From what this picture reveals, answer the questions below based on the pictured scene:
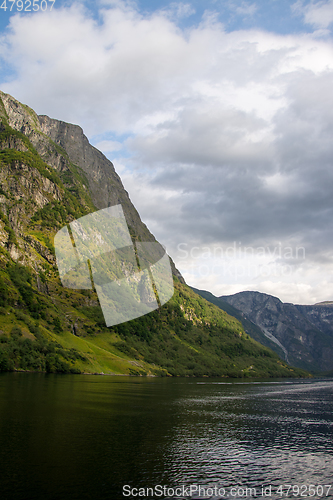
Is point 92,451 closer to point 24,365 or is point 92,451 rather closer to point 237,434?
point 237,434

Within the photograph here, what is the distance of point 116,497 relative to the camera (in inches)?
1090

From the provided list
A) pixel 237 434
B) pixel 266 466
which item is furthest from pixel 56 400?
pixel 266 466

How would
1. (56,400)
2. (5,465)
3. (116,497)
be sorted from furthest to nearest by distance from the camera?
(56,400) → (5,465) → (116,497)

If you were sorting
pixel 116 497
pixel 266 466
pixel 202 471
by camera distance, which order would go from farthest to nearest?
pixel 266 466
pixel 202 471
pixel 116 497

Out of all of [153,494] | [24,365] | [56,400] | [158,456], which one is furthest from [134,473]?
[24,365]

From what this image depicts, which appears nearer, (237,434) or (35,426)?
(35,426)

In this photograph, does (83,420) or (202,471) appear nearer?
(202,471)

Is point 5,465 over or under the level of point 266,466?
over

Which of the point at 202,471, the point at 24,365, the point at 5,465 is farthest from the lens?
the point at 24,365

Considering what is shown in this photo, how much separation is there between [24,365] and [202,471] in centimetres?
16124

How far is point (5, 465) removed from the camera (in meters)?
32.5

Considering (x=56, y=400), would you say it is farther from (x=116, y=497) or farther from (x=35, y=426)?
(x=116, y=497)

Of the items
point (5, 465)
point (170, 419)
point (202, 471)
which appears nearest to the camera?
point (5, 465)

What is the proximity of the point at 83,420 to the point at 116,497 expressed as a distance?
106 feet
